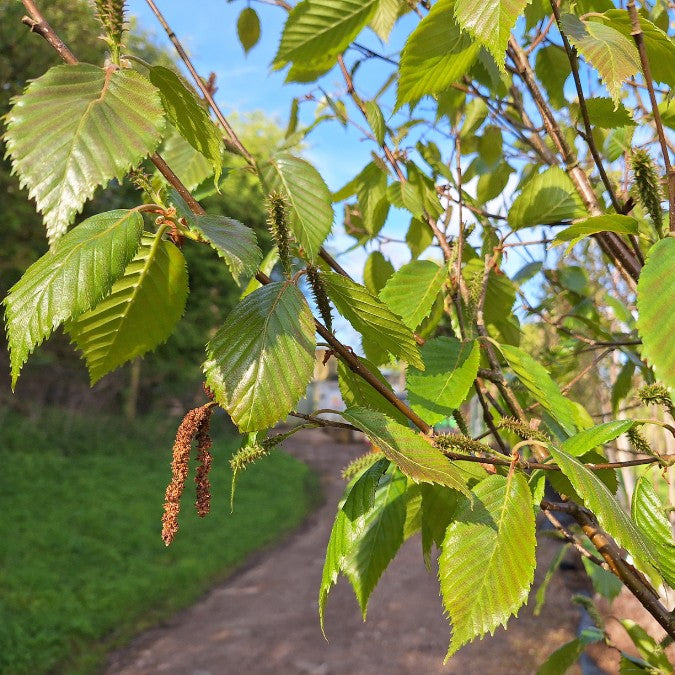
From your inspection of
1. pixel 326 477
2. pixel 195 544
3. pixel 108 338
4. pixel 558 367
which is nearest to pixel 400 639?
pixel 195 544

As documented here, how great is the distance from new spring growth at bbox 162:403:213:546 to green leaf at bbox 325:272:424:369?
187 millimetres

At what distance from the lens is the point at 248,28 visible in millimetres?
1553

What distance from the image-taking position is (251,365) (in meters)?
0.62

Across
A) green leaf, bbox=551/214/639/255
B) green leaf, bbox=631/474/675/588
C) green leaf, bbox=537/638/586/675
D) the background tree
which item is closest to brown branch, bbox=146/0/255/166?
the background tree

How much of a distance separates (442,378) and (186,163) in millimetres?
553

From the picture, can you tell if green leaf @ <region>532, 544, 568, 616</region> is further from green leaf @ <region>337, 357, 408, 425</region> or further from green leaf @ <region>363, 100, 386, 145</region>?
green leaf @ <region>363, 100, 386, 145</region>

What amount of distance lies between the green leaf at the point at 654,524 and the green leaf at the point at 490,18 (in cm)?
57

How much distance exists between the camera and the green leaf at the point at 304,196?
789 mm

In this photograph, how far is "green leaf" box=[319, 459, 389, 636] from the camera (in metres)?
0.76

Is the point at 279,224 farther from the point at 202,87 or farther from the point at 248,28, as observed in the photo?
the point at 248,28

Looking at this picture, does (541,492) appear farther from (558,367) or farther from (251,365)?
(558,367)

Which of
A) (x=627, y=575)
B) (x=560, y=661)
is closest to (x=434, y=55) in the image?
(x=627, y=575)

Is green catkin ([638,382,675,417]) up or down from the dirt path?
up

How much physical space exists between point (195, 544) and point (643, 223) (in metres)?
6.09
